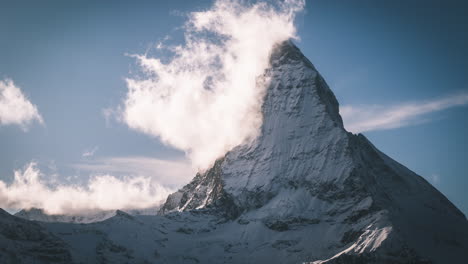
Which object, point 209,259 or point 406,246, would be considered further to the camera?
point 209,259

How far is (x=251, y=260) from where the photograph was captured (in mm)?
193125

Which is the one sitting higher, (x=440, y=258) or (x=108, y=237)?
(x=108, y=237)

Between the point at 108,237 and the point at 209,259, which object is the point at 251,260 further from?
the point at 108,237

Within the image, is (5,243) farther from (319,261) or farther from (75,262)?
(319,261)

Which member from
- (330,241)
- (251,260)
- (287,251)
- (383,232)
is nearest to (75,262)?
(251,260)

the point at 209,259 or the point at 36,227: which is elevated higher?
the point at 36,227

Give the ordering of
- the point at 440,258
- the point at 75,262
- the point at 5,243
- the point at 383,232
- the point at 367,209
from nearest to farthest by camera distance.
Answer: the point at 5,243, the point at 75,262, the point at 383,232, the point at 440,258, the point at 367,209

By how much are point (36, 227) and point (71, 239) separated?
1210 inches

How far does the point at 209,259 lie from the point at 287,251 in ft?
127

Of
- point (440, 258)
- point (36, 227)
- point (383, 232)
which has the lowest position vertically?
point (440, 258)

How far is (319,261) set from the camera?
170750 millimetres

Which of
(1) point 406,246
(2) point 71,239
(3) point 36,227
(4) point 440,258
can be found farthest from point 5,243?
(4) point 440,258

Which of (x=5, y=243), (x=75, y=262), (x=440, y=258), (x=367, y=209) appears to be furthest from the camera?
(x=367, y=209)

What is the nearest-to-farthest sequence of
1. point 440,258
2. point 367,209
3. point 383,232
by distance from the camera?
1. point 383,232
2. point 440,258
3. point 367,209
